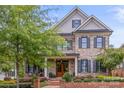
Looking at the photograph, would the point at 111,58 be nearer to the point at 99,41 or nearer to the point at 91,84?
→ the point at 99,41

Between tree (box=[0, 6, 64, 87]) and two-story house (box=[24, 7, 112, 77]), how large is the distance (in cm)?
976

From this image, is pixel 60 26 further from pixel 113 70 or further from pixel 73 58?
pixel 113 70

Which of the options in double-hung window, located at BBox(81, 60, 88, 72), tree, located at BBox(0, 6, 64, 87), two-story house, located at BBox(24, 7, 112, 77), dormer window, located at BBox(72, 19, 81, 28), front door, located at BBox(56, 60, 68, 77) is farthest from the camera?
dormer window, located at BBox(72, 19, 81, 28)

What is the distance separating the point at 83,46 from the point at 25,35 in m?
12.4

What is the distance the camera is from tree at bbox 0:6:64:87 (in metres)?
18.5

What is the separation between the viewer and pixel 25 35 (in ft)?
59.8

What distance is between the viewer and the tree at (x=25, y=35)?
18.5m

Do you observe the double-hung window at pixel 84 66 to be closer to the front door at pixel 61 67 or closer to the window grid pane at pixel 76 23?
the front door at pixel 61 67

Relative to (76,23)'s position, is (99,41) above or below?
below

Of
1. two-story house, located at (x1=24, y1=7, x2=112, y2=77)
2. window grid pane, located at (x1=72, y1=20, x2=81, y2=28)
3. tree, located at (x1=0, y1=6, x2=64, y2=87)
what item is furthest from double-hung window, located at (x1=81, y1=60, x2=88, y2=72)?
tree, located at (x1=0, y1=6, x2=64, y2=87)

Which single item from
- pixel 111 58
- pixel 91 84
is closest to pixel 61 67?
pixel 111 58

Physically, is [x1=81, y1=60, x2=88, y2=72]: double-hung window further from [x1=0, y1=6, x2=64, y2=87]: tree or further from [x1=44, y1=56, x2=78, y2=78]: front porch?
[x1=0, y1=6, x2=64, y2=87]: tree

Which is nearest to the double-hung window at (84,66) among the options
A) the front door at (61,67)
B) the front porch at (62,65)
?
the front porch at (62,65)

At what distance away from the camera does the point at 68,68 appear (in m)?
30.6
